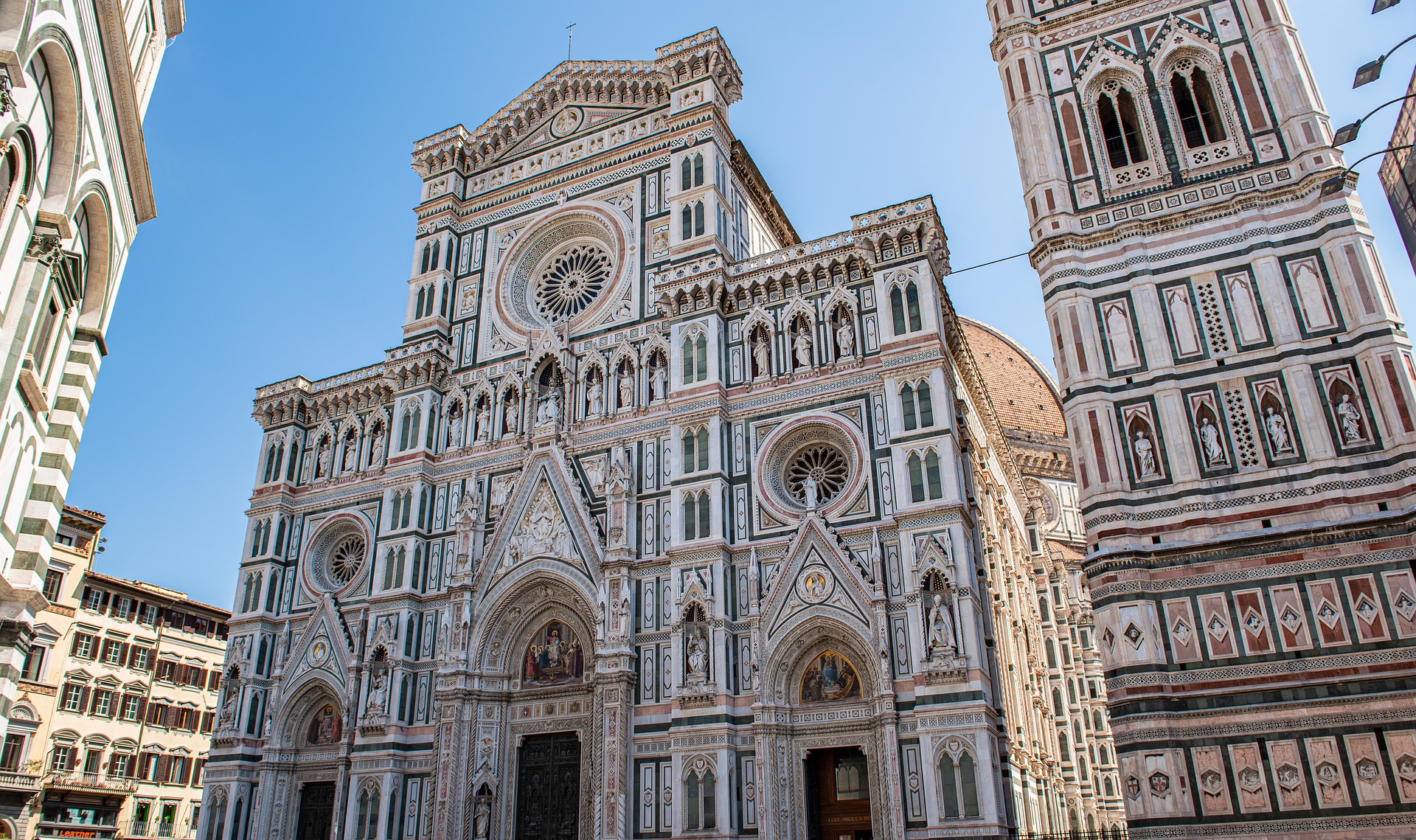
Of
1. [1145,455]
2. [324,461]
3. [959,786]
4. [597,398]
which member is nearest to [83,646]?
[324,461]

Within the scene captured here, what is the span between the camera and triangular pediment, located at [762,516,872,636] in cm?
2189

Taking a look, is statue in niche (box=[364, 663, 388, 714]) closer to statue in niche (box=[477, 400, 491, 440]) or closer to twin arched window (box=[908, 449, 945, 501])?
statue in niche (box=[477, 400, 491, 440])

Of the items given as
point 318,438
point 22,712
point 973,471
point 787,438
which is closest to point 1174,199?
point 973,471

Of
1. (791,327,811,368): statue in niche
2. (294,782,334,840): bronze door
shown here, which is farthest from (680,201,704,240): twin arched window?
(294,782,334,840): bronze door

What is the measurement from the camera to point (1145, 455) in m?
19.6

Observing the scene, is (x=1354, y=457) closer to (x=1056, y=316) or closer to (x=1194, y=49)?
(x=1056, y=316)

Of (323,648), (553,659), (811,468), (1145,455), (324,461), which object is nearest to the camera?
(1145,455)

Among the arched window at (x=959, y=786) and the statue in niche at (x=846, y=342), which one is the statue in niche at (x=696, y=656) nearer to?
the arched window at (x=959, y=786)

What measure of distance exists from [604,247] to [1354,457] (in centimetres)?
2056

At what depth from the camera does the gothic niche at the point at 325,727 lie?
1088 inches

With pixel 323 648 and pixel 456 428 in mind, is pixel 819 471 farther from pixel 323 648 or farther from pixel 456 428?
pixel 323 648

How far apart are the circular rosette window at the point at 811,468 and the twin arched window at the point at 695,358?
108 inches

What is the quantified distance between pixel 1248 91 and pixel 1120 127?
2625mm

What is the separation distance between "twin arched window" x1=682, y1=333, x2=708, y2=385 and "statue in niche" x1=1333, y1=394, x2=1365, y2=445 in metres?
14.0
